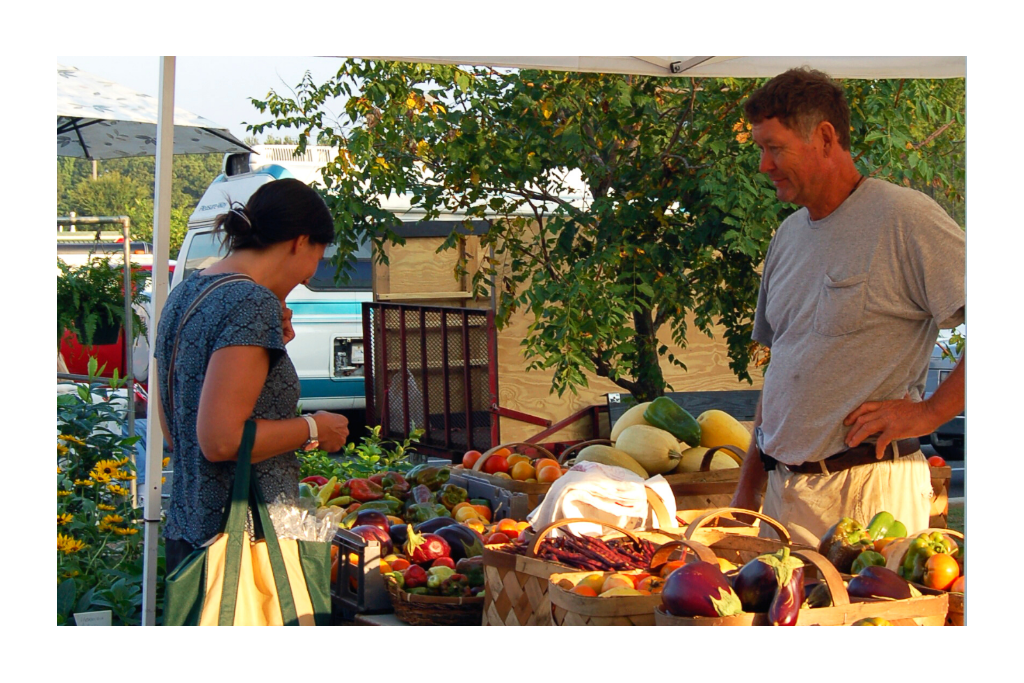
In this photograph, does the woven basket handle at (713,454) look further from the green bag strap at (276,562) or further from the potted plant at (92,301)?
the potted plant at (92,301)

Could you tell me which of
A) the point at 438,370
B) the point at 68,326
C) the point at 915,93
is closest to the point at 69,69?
the point at 68,326

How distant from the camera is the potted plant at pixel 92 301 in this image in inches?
162

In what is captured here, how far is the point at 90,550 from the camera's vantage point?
350cm

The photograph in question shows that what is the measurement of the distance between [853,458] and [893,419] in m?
0.16

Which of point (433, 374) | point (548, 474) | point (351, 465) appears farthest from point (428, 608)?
point (433, 374)

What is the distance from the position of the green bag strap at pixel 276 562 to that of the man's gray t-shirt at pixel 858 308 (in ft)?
4.19

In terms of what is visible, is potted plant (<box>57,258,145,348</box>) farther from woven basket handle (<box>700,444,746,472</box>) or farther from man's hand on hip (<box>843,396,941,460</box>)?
man's hand on hip (<box>843,396,941,460</box>)

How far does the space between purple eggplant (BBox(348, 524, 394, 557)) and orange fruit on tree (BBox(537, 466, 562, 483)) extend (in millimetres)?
755

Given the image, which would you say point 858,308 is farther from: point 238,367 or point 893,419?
point 238,367

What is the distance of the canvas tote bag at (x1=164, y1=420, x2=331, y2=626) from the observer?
73.7 inches

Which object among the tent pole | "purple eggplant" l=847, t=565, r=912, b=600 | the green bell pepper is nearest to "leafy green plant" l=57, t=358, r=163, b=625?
the tent pole

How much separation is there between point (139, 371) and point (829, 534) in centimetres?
386

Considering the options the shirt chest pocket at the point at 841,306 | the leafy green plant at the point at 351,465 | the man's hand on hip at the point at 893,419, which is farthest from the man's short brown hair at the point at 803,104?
the leafy green plant at the point at 351,465

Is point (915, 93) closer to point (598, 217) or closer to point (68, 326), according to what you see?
point (598, 217)
